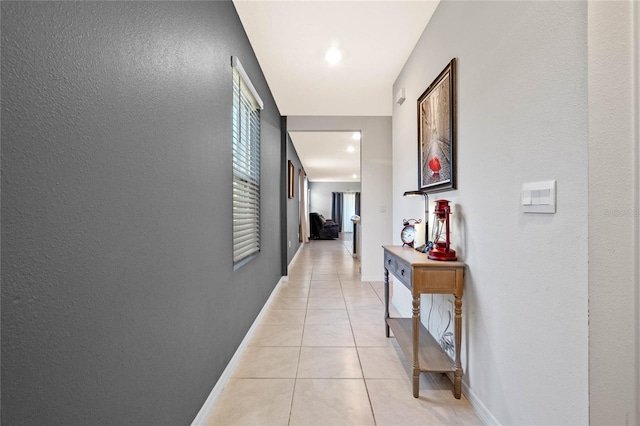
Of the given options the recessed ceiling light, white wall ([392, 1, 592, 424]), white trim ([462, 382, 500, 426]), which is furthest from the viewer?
the recessed ceiling light

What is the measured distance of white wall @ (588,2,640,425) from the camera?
788mm

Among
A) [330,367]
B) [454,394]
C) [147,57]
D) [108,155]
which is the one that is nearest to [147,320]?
[108,155]

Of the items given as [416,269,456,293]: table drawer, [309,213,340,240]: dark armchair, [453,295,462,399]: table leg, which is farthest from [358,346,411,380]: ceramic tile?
[309,213,340,240]: dark armchair

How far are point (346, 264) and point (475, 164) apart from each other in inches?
165

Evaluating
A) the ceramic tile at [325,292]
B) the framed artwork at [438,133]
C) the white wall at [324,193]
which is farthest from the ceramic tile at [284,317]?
the white wall at [324,193]

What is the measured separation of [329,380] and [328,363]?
19cm

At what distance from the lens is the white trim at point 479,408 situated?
4.41ft

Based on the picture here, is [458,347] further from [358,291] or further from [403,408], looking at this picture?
[358,291]

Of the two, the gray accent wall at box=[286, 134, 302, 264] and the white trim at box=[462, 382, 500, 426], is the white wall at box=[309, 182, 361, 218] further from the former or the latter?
the white trim at box=[462, 382, 500, 426]

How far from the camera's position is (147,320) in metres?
0.95

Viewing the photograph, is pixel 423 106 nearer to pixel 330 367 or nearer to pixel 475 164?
pixel 475 164

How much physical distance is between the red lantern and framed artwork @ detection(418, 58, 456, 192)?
158 mm

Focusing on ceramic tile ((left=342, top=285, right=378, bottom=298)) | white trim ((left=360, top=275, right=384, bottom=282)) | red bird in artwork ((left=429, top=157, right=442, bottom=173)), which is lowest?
ceramic tile ((left=342, top=285, right=378, bottom=298))

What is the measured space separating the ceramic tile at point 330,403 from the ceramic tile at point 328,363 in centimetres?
5
